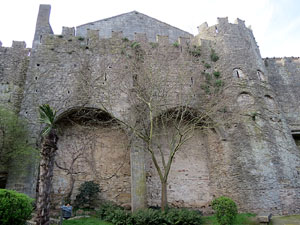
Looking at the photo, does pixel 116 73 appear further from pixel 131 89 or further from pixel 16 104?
pixel 16 104

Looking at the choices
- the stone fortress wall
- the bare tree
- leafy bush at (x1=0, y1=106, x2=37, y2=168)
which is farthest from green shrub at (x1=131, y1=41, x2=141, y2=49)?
leafy bush at (x1=0, y1=106, x2=37, y2=168)

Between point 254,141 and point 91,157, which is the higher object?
point 254,141

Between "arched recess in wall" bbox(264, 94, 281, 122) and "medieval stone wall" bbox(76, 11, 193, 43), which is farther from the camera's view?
"medieval stone wall" bbox(76, 11, 193, 43)

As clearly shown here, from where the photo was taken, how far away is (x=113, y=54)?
1434 cm

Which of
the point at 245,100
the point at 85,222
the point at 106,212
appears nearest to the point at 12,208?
the point at 85,222

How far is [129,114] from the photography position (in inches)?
484

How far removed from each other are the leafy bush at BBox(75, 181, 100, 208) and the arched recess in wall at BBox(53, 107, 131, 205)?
1.86 ft

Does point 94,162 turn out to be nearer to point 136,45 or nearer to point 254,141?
point 136,45

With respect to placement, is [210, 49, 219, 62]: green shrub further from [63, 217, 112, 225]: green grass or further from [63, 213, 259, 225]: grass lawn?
[63, 217, 112, 225]: green grass

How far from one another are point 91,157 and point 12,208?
6391 millimetres

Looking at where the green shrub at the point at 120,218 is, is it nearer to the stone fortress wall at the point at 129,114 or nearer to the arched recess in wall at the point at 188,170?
the stone fortress wall at the point at 129,114

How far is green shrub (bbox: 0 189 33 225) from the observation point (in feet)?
21.3

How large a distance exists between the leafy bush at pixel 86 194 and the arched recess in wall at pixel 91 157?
0.57 metres

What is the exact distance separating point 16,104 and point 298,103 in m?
17.4
